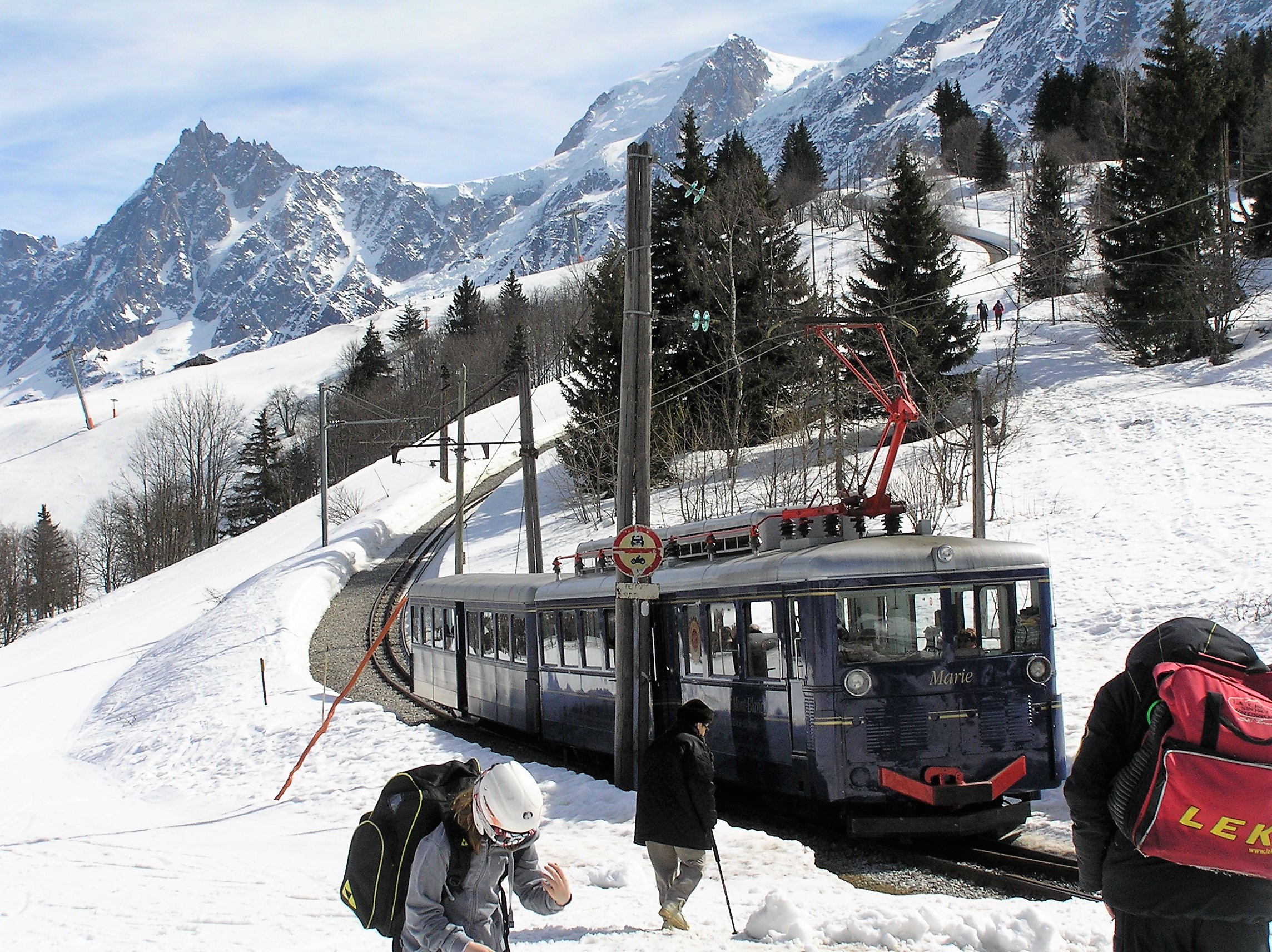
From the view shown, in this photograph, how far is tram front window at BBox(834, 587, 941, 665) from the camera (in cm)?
959

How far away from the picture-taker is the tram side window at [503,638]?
16.5 meters

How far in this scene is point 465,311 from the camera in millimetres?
109500

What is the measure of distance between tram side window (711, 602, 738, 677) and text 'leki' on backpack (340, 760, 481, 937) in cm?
686

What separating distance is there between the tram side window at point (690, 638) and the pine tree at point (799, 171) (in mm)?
89576

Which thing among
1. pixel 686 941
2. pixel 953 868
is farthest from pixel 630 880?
pixel 953 868

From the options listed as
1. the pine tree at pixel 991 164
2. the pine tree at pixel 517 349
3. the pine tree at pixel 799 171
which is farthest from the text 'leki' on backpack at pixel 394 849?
the pine tree at pixel 991 164

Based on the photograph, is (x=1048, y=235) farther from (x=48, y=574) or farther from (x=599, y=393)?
(x=48, y=574)

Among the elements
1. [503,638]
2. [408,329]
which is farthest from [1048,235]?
[408,329]

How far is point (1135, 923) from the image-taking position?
3586mm

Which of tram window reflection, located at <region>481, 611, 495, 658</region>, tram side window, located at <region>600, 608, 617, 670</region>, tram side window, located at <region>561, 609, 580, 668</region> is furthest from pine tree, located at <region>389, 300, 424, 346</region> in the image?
tram side window, located at <region>600, 608, 617, 670</region>

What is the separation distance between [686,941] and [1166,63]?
48.0 m

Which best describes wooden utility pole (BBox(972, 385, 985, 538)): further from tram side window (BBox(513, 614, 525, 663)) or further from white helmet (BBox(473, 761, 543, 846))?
white helmet (BBox(473, 761, 543, 846))

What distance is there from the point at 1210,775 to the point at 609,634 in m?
10.3

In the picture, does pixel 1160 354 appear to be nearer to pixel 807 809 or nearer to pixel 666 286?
pixel 666 286
